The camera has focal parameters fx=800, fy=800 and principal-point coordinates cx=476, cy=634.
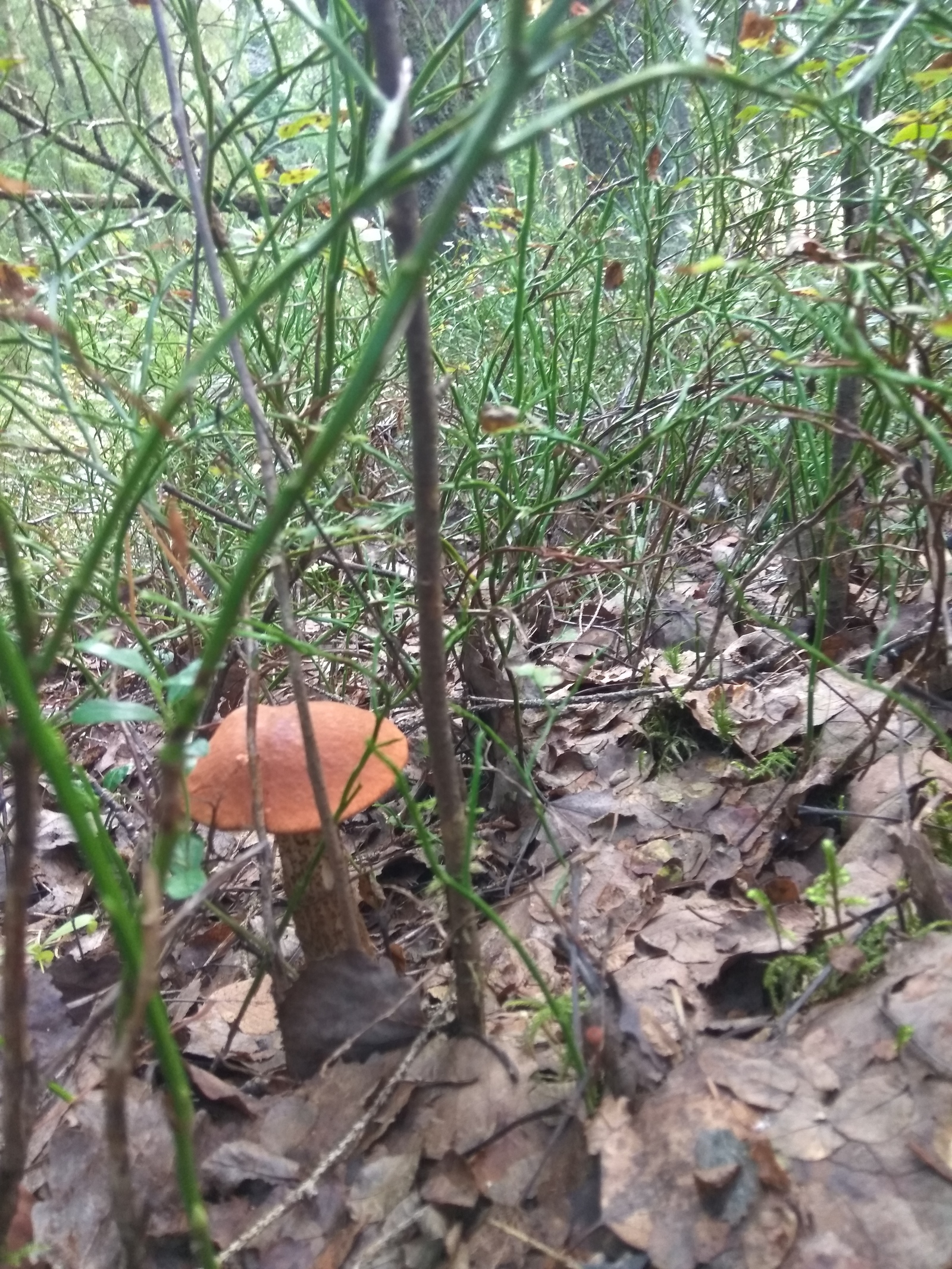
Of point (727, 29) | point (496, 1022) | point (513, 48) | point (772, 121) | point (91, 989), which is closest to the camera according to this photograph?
point (513, 48)

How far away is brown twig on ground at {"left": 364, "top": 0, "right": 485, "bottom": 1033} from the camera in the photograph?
0.73 metres

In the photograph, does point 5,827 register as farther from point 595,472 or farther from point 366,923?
point 595,472

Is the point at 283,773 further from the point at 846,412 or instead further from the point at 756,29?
the point at 756,29

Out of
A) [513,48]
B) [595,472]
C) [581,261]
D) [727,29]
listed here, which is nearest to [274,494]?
[513,48]

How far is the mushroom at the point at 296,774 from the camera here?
3.59 ft

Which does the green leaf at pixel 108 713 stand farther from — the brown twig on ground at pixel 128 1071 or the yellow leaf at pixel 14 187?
the yellow leaf at pixel 14 187

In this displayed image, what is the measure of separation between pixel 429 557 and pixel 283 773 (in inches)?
18.0

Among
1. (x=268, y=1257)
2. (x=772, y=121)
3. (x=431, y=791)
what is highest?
(x=772, y=121)

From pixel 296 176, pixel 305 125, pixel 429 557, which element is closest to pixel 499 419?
pixel 429 557

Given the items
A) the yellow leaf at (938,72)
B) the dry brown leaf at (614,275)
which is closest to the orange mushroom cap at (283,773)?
the dry brown leaf at (614,275)

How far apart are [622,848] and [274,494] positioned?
2.85ft

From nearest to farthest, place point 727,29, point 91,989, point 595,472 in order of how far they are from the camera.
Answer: point 91,989 < point 595,472 < point 727,29

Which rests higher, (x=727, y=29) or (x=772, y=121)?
(x=727, y=29)

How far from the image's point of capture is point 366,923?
1486 millimetres
